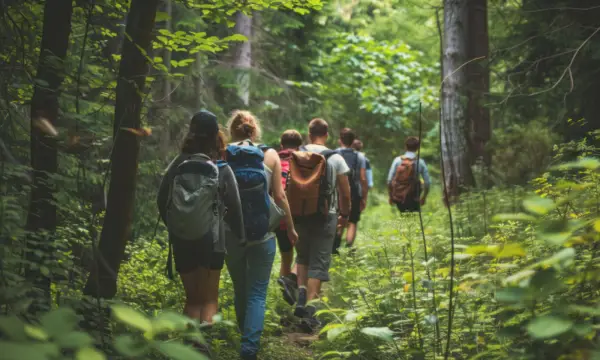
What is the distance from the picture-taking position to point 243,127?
569cm

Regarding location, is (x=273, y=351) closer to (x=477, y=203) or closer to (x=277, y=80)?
(x=477, y=203)

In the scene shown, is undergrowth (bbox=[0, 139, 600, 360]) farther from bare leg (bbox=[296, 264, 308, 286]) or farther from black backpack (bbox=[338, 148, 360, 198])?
black backpack (bbox=[338, 148, 360, 198])

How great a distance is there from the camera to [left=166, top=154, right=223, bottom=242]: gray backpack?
15.0ft

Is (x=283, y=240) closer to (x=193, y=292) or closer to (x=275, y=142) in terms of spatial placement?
(x=193, y=292)

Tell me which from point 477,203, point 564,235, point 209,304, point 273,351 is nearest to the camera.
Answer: point 564,235

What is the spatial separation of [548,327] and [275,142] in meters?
16.2

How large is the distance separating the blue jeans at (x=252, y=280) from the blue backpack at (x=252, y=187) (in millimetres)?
154

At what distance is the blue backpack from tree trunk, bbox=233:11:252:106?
31.0 feet

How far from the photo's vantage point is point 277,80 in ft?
51.2

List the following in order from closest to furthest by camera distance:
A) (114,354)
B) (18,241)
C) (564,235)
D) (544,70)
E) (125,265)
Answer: (564,235) < (114,354) < (18,241) < (125,265) < (544,70)

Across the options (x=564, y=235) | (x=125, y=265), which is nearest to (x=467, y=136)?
(x=125, y=265)

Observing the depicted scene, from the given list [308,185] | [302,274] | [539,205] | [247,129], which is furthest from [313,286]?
[539,205]

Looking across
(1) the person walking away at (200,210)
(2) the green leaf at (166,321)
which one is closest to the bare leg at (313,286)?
(1) the person walking away at (200,210)

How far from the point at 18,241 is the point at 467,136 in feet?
32.3
